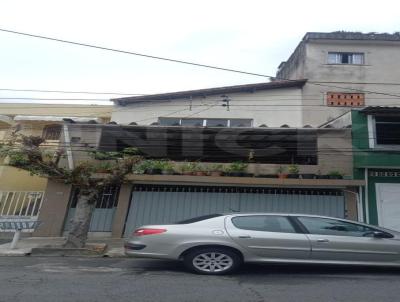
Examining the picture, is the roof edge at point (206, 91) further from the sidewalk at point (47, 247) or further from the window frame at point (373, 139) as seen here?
the sidewalk at point (47, 247)

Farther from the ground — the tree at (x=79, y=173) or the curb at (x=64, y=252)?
the tree at (x=79, y=173)

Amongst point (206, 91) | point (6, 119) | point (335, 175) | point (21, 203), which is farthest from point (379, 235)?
point (6, 119)

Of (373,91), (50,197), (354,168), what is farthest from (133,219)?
(373,91)

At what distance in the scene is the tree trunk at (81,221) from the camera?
9.09 m

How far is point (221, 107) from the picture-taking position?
16688mm

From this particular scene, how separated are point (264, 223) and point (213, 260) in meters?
1.13

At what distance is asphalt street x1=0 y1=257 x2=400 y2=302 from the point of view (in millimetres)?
5137

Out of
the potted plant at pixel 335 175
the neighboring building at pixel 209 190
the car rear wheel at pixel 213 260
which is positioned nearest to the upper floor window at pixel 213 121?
the neighboring building at pixel 209 190

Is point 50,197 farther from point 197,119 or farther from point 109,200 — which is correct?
point 197,119

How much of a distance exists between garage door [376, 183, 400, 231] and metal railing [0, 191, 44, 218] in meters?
10.7

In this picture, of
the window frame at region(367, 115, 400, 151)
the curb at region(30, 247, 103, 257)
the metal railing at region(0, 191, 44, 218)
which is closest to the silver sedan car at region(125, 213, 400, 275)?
the curb at region(30, 247, 103, 257)

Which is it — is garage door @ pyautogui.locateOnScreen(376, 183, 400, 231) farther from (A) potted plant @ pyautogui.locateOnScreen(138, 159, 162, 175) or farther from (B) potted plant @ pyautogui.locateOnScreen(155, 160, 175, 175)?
(A) potted plant @ pyautogui.locateOnScreen(138, 159, 162, 175)

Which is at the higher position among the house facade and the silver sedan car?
the house facade

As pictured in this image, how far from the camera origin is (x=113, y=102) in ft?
56.4
